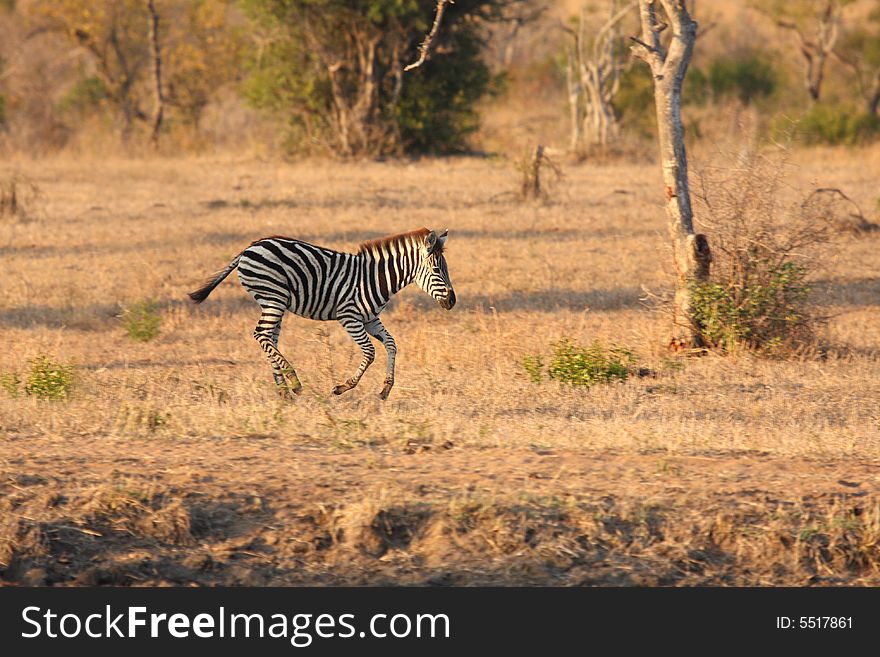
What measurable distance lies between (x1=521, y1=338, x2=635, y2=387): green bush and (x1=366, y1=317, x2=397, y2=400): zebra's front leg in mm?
1242

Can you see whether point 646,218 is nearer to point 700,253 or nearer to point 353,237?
point 353,237

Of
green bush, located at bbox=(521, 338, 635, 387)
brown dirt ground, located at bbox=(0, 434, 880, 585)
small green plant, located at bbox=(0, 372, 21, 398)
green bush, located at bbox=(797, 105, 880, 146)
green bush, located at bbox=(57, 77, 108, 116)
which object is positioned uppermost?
green bush, located at bbox=(57, 77, 108, 116)

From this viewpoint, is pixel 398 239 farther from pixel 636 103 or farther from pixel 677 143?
pixel 636 103

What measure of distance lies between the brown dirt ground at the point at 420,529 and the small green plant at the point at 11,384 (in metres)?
2.30

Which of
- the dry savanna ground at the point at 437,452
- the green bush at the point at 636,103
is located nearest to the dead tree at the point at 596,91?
the green bush at the point at 636,103

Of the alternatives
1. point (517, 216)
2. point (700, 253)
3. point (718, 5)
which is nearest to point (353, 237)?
point (517, 216)

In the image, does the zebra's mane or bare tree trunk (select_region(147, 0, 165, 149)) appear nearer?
the zebra's mane

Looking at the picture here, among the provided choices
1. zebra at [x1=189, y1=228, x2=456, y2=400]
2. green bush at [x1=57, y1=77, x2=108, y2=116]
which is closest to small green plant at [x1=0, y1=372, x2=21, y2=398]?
zebra at [x1=189, y1=228, x2=456, y2=400]

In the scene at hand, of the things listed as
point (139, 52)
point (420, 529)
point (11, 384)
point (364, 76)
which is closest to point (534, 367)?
point (420, 529)

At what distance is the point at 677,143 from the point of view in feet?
33.7

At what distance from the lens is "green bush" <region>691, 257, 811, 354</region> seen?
1034 centimetres

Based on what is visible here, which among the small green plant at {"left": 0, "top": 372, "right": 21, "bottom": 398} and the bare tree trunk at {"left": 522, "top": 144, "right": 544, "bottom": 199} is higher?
the bare tree trunk at {"left": 522, "top": 144, "right": 544, "bottom": 199}

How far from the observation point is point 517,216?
17.9 metres

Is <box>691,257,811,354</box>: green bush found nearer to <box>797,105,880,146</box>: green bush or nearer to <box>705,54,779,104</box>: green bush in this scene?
<box>797,105,880,146</box>: green bush
